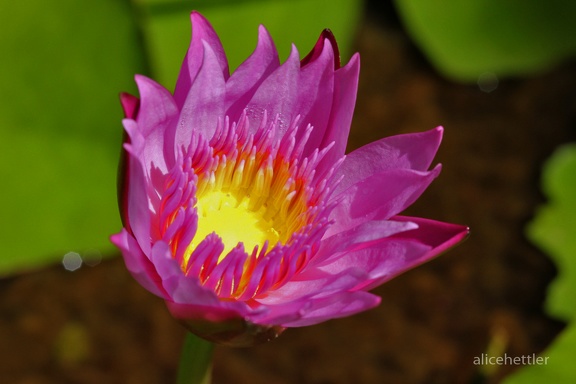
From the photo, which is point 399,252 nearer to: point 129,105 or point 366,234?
point 366,234

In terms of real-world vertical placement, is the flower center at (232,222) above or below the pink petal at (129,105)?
below

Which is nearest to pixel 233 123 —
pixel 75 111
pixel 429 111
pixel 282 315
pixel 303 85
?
pixel 303 85

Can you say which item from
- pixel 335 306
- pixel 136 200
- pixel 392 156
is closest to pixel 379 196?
pixel 392 156

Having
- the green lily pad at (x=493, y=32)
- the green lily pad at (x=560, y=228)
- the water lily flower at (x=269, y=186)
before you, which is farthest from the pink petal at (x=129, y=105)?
the green lily pad at (x=493, y=32)

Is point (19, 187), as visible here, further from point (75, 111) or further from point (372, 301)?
point (372, 301)

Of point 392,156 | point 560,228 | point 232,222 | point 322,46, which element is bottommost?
point 560,228

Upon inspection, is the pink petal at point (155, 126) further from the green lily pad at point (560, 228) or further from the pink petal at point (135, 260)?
the green lily pad at point (560, 228)

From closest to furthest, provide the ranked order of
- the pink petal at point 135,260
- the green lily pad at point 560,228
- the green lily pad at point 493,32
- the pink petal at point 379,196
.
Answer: the pink petal at point 135,260 → the pink petal at point 379,196 → the green lily pad at point 560,228 → the green lily pad at point 493,32
